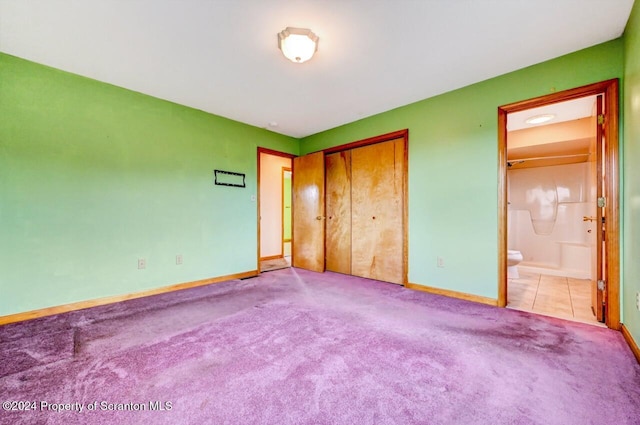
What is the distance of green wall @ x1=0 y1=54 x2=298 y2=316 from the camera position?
2.31 meters

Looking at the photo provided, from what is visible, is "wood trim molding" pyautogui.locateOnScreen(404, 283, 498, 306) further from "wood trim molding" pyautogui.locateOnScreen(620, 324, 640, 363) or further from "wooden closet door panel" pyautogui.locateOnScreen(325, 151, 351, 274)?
"wooden closet door panel" pyautogui.locateOnScreen(325, 151, 351, 274)

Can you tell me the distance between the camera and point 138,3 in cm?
171

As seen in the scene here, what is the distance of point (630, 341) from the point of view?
1799mm

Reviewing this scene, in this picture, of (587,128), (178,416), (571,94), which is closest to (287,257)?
(178,416)

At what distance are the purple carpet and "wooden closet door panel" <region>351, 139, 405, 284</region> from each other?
3.67ft

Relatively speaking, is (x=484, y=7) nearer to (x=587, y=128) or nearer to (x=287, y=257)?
(x=587, y=128)

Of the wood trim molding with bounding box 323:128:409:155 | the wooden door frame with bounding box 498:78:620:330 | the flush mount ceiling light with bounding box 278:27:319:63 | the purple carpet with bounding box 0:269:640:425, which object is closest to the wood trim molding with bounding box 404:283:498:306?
the purple carpet with bounding box 0:269:640:425

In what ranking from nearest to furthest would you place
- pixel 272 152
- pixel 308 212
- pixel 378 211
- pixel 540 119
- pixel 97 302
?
pixel 97 302
pixel 540 119
pixel 378 211
pixel 272 152
pixel 308 212

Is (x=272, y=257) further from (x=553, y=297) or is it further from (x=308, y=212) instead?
(x=553, y=297)

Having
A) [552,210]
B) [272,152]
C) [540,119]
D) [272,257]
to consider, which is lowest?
[272,257]

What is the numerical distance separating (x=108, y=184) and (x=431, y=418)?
3.44 meters

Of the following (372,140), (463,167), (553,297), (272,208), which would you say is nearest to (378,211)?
(372,140)

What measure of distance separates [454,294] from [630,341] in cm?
130

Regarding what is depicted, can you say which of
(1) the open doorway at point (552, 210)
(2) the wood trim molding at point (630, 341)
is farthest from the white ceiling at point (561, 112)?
(2) the wood trim molding at point (630, 341)
